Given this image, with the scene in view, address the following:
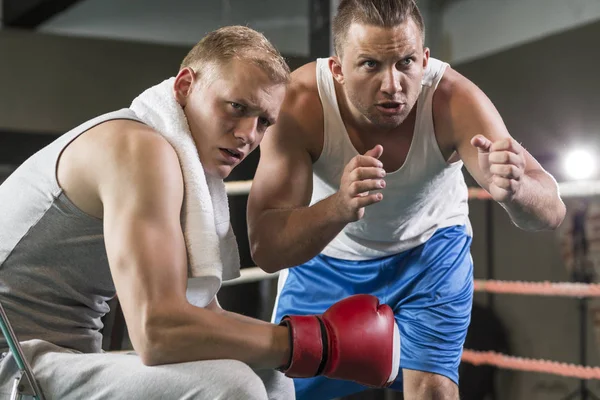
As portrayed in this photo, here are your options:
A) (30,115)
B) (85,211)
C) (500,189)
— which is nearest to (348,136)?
(500,189)

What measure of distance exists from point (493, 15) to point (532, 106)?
860 mm

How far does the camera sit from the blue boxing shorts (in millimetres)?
1961

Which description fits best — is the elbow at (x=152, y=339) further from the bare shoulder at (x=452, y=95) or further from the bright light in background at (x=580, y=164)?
the bright light in background at (x=580, y=164)

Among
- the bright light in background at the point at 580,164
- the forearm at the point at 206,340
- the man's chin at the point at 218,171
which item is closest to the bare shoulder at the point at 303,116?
the man's chin at the point at 218,171

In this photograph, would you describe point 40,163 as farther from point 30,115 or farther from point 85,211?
→ point 30,115

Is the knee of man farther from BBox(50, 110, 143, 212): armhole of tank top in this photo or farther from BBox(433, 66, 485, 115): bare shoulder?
BBox(50, 110, 143, 212): armhole of tank top

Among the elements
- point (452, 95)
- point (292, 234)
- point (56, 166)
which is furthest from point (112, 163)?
point (452, 95)

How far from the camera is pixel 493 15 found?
4742 mm

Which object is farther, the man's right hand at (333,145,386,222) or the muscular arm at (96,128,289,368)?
the man's right hand at (333,145,386,222)

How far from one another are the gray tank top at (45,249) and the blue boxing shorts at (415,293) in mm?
831

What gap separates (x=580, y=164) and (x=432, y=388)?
5.64ft

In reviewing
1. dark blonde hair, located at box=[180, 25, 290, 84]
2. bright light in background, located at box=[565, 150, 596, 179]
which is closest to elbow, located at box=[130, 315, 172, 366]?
dark blonde hair, located at box=[180, 25, 290, 84]

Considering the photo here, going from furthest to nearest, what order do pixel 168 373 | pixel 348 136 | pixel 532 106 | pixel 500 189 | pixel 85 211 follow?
pixel 532 106 < pixel 348 136 < pixel 500 189 < pixel 85 211 < pixel 168 373

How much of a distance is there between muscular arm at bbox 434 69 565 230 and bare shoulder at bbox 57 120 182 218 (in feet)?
1.82
